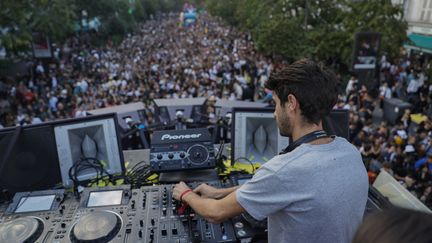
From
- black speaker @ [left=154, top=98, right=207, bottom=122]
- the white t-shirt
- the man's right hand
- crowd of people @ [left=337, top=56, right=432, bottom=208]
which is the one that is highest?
the white t-shirt

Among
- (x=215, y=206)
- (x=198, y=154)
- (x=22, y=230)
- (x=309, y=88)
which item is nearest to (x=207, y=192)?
(x=215, y=206)

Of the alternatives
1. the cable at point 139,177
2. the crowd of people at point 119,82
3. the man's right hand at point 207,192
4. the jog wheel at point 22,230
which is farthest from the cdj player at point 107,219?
the crowd of people at point 119,82

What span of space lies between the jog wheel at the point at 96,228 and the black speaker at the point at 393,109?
Result: 12.9 meters

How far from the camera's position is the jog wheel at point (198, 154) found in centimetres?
341

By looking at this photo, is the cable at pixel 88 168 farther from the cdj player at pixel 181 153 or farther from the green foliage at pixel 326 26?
the green foliage at pixel 326 26

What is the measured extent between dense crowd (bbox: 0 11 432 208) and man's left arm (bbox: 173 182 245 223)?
16.2 ft

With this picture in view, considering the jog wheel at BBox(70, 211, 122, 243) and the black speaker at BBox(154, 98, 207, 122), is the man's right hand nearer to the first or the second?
the jog wheel at BBox(70, 211, 122, 243)

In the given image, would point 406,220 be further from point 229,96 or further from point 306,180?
point 229,96

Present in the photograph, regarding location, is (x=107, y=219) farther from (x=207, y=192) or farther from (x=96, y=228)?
(x=207, y=192)

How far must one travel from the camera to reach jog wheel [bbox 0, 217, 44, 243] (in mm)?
2254

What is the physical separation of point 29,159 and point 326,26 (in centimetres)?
1938

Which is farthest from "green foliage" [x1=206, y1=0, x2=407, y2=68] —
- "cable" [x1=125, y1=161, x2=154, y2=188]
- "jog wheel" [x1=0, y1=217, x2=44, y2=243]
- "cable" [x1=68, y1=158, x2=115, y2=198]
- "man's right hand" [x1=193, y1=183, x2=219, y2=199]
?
"jog wheel" [x1=0, y1=217, x2=44, y2=243]

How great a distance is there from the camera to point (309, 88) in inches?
75.1

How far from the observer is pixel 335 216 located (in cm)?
181
